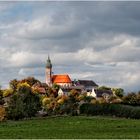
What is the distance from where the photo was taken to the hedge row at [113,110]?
195 feet

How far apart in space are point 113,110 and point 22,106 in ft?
46.7

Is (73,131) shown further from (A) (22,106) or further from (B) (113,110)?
(A) (22,106)

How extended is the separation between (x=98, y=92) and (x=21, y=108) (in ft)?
411

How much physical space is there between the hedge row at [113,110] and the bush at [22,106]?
30.3ft

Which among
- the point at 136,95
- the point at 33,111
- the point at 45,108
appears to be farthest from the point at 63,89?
the point at 33,111

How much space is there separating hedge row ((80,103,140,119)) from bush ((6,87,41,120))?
30.3 ft

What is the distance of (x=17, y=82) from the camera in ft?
458

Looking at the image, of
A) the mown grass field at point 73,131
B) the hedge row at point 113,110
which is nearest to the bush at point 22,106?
the hedge row at point 113,110

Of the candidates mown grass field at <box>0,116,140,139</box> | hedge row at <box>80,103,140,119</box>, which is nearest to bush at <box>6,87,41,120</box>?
hedge row at <box>80,103,140,119</box>

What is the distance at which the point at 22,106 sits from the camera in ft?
224

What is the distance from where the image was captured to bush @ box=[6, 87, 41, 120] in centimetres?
6838

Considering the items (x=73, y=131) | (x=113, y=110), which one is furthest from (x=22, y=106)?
(x=73, y=131)

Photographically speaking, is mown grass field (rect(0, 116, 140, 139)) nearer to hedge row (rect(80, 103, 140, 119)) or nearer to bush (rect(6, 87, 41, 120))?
hedge row (rect(80, 103, 140, 119))

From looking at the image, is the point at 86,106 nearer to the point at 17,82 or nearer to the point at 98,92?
the point at 17,82
